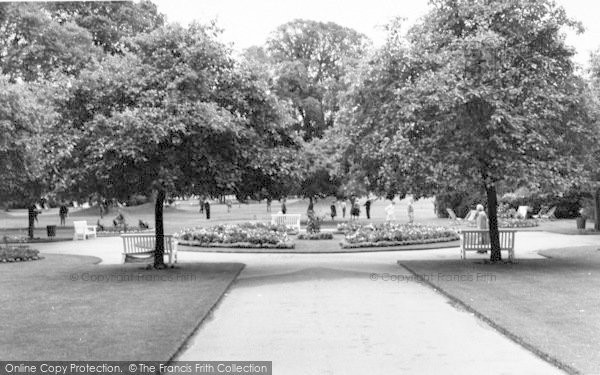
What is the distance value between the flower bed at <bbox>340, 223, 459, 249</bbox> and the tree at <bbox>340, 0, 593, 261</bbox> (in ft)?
23.8

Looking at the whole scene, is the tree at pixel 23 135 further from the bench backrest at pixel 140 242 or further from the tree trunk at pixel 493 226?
the tree trunk at pixel 493 226

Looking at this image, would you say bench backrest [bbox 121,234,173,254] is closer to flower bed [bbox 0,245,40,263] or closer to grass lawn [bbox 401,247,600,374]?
flower bed [bbox 0,245,40,263]

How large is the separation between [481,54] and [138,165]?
8492mm

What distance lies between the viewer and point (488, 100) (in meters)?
16.3

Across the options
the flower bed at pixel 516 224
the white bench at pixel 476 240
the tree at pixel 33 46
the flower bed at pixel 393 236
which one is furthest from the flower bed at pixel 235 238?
the flower bed at pixel 516 224

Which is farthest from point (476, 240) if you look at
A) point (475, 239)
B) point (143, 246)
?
point (143, 246)

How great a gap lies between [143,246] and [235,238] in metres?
5.34

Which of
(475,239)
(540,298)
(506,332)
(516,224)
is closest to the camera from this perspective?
(506,332)

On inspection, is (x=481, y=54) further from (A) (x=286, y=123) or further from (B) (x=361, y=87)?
(A) (x=286, y=123)

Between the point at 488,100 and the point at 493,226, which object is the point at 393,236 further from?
the point at 488,100

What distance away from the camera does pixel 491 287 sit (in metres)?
14.2

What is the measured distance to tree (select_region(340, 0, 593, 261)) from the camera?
54.1 feet

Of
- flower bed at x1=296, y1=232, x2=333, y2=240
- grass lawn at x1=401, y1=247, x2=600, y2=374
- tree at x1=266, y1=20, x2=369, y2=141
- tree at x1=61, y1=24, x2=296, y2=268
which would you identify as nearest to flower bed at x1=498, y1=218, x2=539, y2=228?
flower bed at x1=296, y1=232, x2=333, y2=240

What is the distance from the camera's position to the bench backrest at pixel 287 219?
3334 centimetres
